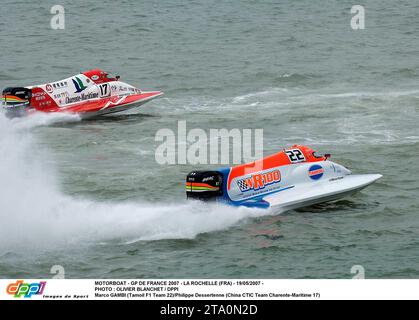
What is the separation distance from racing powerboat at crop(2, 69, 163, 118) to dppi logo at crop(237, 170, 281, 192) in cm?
1670

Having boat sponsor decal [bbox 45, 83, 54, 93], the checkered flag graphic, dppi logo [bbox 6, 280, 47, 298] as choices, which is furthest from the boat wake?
boat sponsor decal [bbox 45, 83, 54, 93]

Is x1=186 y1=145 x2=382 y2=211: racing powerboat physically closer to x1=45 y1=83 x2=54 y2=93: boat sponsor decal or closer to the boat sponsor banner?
the boat sponsor banner

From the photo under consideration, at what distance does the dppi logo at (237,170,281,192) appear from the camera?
26250 mm

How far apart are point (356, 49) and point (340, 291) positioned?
40.2m

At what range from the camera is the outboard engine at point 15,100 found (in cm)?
4072

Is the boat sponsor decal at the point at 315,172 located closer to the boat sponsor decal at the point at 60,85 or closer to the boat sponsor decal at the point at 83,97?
the boat sponsor decal at the point at 83,97

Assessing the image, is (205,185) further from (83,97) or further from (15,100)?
(83,97)

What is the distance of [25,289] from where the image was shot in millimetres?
17984

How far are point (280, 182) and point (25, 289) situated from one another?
10.7 m

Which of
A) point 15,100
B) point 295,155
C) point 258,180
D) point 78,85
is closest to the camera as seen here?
point 258,180

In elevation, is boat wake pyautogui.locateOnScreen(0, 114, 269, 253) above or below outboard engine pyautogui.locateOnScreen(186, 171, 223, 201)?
below

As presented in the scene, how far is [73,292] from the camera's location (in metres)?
17.2

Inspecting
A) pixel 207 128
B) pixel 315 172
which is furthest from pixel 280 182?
pixel 207 128

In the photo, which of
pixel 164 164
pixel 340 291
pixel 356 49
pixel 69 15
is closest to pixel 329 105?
pixel 164 164
